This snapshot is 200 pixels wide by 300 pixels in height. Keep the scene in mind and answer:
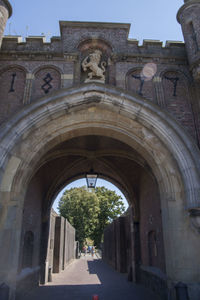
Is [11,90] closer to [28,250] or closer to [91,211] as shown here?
[28,250]

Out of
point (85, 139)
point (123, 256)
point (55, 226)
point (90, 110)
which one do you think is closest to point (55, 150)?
point (85, 139)

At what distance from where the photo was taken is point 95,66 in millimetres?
6477

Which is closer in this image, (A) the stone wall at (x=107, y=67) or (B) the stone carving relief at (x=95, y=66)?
(A) the stone wall at (x=107, y=67)

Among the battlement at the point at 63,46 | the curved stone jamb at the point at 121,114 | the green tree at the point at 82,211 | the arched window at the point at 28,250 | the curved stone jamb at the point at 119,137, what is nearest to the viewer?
the curved stone jamb at the point at 119,137

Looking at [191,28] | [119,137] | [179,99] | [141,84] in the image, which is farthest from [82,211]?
[191,28]

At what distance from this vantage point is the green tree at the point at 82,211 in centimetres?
3189

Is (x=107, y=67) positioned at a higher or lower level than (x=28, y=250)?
higher

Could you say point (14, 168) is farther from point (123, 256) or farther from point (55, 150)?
point (123, 256)

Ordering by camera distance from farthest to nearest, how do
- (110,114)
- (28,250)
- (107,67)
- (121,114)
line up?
(28,250) < (107,67) < (110,114) < (121,114)

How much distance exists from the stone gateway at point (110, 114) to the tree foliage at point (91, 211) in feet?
79.7

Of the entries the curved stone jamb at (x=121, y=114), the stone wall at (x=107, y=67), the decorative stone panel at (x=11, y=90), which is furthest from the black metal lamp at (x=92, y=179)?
the decorative stone panel at (x=11, y=90)

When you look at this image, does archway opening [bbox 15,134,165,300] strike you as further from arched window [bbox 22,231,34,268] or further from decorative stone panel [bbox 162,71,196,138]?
decorative stone panel [bbox 162,71,196,138]

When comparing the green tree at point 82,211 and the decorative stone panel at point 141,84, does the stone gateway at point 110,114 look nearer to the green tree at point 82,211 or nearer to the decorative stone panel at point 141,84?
the decorative stone panel at point 141,84

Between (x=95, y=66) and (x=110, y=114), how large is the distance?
60.1 inches
